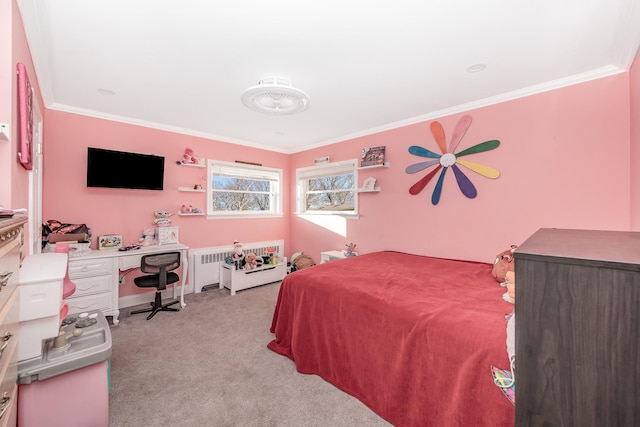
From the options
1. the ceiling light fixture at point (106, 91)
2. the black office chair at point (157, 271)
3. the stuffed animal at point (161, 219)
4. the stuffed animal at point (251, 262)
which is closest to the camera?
the ceiling light fixture at point (106, 91)

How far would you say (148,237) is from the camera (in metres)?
3.55

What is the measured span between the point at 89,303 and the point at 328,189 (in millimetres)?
3436

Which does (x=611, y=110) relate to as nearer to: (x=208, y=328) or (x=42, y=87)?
(x=208, y=328)

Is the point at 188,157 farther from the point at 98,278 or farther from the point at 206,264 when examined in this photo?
the point at 98,278

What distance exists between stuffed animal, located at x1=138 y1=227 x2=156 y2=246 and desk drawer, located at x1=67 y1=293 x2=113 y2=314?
0.80 metres

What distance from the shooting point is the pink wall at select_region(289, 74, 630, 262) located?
222 cm

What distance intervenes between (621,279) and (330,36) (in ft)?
6.27

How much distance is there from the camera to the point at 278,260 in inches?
183

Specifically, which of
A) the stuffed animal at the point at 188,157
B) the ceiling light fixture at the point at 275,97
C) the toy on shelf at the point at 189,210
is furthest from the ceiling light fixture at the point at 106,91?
the toy on shelf at the point at 189,210

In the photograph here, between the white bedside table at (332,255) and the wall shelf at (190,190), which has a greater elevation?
the wall shelf at (190,190)

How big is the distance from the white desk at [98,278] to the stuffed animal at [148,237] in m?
0.44

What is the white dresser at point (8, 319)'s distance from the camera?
0.88 m

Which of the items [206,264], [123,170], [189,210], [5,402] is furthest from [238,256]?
[5,402]

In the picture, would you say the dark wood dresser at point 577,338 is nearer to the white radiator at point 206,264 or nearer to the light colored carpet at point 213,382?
the light colored carpet at point 213,382
